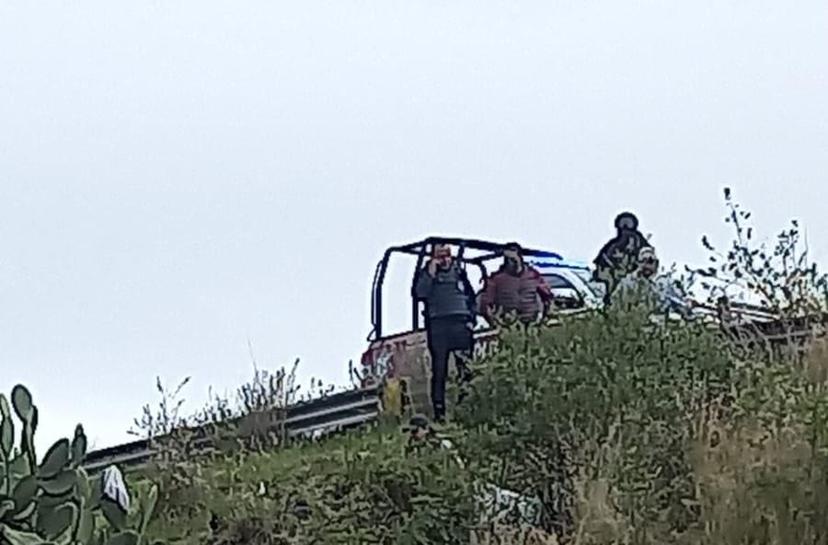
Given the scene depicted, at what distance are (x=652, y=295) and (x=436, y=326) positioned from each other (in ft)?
9.47

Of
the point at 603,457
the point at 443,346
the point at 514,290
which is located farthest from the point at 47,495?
the point at 514,290

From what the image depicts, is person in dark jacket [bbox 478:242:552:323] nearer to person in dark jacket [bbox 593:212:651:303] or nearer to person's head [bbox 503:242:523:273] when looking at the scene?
person's head [bbox 503:242:523:273]

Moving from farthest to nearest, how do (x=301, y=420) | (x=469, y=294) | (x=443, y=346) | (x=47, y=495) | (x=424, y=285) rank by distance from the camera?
(x=301, y=420) < (x=469, y=294) < (x=424, y=285) < (x=443, y=346) < (x=47, y=495)

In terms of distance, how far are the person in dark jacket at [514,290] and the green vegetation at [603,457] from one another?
210 cm

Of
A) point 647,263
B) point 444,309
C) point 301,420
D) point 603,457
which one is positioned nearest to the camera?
point 603,457

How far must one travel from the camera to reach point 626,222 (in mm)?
13969

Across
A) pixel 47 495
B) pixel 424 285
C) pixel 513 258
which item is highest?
pixel 513 258

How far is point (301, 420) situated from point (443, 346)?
8.54 ft

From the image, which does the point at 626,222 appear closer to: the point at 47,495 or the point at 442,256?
the point at 442,256

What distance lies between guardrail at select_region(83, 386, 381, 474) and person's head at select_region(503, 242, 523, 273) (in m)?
1.64

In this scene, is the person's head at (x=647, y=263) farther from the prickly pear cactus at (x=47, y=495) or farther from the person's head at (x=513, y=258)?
the prickly pear cactus at (x=47, y=495)

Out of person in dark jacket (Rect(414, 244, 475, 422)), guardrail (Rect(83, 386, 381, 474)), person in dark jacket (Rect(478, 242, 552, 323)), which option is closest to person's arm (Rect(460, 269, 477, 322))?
person in dark jacket (Rect(414, 244, 475, 422))

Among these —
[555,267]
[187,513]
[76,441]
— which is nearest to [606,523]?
[187,513]

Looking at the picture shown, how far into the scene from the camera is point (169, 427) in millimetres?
15086
